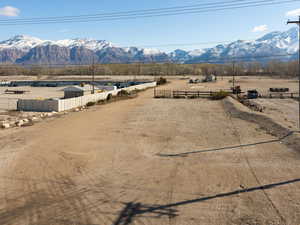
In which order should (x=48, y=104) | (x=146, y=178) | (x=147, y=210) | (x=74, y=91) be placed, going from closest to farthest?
(x=147, y=210) < (x=146, y=178) < (x=48, y=104) < (x=74, y=91)

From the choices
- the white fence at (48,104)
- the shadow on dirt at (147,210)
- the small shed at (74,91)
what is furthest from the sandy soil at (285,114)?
the small shed at (74,91)

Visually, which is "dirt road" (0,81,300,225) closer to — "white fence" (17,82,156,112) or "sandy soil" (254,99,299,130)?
"sandy soil" (254,99,299,130)

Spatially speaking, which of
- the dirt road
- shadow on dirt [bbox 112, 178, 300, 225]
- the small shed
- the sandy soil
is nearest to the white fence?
the small shed

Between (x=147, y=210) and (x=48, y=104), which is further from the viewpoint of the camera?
(x=48, y=104)

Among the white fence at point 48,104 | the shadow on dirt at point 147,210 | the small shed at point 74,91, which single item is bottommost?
the shadow on dirt at point 147,210

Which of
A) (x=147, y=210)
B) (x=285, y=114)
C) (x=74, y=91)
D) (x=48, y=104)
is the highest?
(x=74, y=91)

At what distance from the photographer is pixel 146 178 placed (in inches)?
453

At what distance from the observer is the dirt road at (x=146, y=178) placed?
852 centimetres

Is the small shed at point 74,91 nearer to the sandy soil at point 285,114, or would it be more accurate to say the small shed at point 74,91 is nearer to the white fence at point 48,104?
the white fence at point 48,104

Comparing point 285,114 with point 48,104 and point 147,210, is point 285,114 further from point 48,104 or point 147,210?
point 48,104

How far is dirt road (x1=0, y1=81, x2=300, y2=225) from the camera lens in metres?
8.52

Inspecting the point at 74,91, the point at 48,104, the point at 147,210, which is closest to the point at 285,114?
the point at 147,210

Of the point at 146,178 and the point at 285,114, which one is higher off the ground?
the point at 285,114

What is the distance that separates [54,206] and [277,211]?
7.65m
